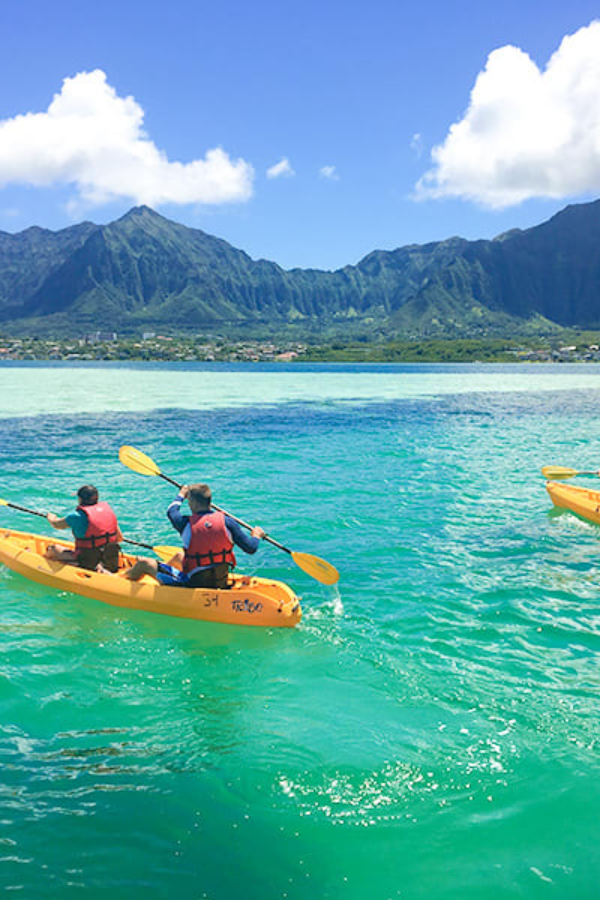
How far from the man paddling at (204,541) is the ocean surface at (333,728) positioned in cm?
73

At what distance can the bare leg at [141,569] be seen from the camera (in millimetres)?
10938

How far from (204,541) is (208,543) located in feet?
0.24

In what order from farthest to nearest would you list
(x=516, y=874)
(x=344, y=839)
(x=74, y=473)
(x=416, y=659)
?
1. (x=74, y=473)
2. (x=416, y=659)
3. (x=344, y=839)
4. (x=516, y=874)

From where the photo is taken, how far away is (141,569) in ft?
35.9

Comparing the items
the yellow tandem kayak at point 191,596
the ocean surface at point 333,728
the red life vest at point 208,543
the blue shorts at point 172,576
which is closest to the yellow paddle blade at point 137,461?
the ocean surface at point 333,728

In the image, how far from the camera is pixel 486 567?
42.7ft

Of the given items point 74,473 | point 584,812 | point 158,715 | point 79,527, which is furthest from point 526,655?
point 74,473

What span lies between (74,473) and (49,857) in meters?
19.8

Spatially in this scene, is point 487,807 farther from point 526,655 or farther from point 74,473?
point 74,473

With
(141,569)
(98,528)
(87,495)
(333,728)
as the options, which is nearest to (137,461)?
(98,528)

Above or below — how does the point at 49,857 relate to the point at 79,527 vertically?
below

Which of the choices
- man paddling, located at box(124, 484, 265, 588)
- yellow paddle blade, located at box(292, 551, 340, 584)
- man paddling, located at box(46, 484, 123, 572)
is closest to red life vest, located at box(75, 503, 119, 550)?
man paddling, located at box(46, 484, 123, 572)

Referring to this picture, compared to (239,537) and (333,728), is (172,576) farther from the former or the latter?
(333,728)

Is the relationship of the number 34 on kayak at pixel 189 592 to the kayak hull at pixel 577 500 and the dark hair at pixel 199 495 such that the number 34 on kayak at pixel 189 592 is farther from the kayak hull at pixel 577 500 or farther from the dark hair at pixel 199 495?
the kayak hull at pixel 577 500
